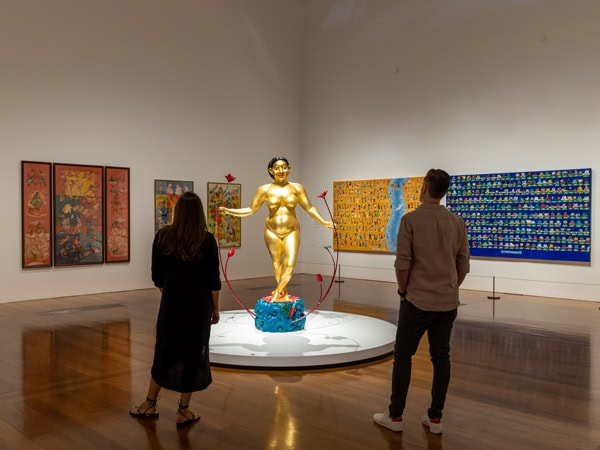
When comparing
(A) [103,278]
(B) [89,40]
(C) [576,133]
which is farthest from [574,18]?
(A) [103,278]

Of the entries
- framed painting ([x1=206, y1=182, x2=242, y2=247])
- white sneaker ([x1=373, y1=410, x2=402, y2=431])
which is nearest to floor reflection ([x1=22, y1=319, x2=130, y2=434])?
white sneaker ([x1=373, y1=410, x2=402, y2=431])

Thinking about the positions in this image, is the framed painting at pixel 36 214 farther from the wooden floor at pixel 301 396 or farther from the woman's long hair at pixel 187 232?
the woman's long hair at pixel 187 232

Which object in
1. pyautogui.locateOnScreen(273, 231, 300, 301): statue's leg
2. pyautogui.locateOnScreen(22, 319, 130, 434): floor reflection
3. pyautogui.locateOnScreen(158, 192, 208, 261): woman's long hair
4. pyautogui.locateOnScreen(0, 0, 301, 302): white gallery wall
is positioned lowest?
pyautogui.locateOnScreen(22, 319, 130, 434): floor reflection

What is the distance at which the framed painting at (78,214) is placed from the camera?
10.3 m

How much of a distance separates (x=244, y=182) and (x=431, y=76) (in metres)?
4.56

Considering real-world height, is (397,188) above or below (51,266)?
above

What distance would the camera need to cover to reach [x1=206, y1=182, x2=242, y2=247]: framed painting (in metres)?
12.7

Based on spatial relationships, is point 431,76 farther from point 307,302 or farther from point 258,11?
point 307,302

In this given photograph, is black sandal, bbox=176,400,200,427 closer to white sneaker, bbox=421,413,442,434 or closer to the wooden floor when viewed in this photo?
the wooden floor

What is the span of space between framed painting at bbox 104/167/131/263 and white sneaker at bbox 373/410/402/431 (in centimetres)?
807

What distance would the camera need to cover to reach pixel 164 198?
11.9 meters

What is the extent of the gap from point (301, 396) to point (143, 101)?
831 cm

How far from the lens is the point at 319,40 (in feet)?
47.0

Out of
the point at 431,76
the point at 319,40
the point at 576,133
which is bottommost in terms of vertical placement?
the point at 576,133
